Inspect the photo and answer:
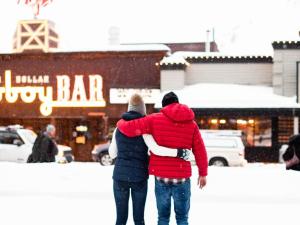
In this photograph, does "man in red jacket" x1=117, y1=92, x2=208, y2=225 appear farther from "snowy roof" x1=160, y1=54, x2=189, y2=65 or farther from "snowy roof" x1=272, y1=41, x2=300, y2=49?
"snowy roof" x1=272, y1=41, x2=300, y2=49

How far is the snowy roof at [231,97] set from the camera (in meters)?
27.3

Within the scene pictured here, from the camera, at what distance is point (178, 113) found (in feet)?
18.7

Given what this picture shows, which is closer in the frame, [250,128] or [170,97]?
[170,97]

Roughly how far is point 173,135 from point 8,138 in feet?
50.4

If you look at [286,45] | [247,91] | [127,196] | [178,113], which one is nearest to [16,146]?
[247,91]

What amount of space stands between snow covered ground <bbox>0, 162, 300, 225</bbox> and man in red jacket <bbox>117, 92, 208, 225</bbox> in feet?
7.17

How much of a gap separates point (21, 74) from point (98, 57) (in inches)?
177

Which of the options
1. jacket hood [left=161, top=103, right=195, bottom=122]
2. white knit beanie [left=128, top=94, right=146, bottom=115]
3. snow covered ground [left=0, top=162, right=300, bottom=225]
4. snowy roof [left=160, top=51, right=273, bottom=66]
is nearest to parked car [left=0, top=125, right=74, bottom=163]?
snow covered ground [left=0, top=162, right=300, bottom=225]

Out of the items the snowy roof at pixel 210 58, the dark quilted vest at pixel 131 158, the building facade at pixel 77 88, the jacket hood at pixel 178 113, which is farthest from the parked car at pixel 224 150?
the jacket hood at pixel 178 113

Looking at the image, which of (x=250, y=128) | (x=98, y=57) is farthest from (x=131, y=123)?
(x=98, y=57)

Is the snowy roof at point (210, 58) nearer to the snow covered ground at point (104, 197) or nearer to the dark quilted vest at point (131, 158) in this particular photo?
the snow covered ground at point (104, 197)

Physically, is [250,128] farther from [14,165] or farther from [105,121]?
[14,165]

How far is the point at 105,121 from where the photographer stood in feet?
99.7

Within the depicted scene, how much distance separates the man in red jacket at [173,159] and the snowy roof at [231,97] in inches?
851
